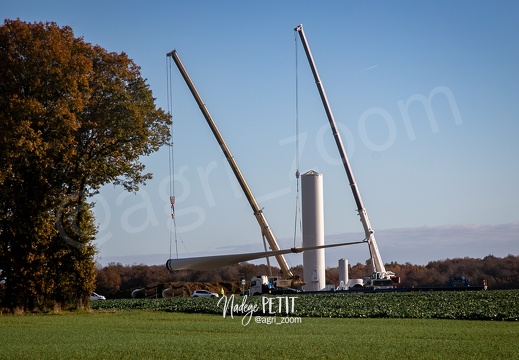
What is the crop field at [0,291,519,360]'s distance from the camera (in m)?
18.4

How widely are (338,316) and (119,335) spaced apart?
13.0 meters

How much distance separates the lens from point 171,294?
227 ft

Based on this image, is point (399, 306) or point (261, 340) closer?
point (261, 340)

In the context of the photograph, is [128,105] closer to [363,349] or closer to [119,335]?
[119,335]

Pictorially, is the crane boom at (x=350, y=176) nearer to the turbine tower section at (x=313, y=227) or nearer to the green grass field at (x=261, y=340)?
the turbine tower section at (x=313, y=227)

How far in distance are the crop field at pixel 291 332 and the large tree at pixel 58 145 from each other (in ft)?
8.40

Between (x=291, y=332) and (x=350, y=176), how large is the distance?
3431 cm

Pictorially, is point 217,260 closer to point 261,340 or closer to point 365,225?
point 261,340

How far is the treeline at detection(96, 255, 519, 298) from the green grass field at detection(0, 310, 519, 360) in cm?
3751

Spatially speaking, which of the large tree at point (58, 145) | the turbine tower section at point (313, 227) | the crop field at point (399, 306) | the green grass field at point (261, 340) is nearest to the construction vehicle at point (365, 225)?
the turbine tower section at point (313, 227)

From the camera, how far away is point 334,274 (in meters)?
87.6

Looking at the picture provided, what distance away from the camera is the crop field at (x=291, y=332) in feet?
60.2

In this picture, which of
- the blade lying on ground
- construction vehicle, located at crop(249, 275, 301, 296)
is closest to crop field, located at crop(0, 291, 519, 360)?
the blade lying on ground

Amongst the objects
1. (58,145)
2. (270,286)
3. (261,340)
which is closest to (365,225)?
(270,286)
